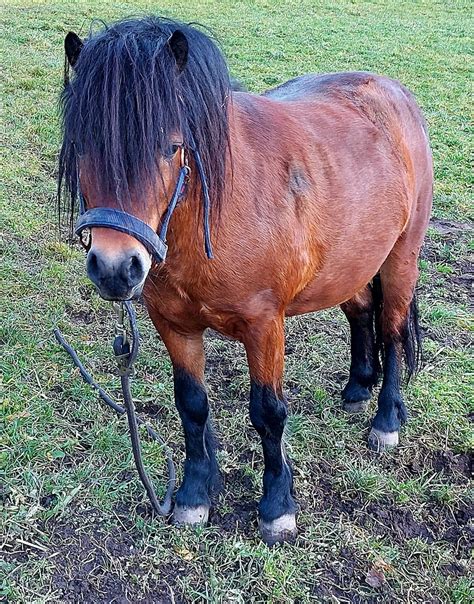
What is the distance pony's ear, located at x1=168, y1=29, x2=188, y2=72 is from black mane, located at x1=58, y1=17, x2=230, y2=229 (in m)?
0.01

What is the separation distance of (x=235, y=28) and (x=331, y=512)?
39.7 feet

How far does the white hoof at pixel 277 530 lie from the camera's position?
2.53 meters

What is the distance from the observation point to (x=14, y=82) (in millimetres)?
7746

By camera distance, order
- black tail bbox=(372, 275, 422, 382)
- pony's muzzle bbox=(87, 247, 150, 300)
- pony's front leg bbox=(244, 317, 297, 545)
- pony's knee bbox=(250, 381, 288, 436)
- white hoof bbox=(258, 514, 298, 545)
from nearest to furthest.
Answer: pony's muzzle bbox=(87, 247, 150, 300)
pony's front leg bbox=(244, 317, 297, 545)
pony's knee bbox=(250, 381, 288, 436)
white hoof bbox=(258, 514, 298, 545)
black tail bbox=(372, 275, 422, 382)

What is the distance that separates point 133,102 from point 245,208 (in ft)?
1.94

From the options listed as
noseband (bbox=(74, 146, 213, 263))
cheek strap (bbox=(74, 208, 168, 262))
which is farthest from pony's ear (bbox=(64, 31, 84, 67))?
cheek strap (bbox=(74, 208, 168, 262))

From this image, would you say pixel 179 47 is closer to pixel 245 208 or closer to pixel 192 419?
pixel 245 208

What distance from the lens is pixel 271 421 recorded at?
2488 millimetres

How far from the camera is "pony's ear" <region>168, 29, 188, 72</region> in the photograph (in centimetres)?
173

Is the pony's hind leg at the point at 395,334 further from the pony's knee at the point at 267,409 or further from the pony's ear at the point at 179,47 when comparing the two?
the pony's ear at the point at 179,47

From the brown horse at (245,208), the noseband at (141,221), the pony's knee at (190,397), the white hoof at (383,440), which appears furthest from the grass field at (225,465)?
the noseband at (141,221)

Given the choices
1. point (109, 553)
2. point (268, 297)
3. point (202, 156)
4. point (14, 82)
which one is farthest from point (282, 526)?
point (14, 82)

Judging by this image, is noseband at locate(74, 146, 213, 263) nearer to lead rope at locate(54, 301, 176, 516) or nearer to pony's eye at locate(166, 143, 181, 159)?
pony's eye at locate(166, 143, 181, 159)

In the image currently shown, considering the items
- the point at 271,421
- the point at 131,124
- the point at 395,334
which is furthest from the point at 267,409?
the point at 131,124
